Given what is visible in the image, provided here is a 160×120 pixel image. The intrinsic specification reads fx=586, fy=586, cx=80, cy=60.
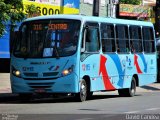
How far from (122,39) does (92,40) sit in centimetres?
282

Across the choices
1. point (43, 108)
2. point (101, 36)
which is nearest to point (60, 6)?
point (101, 36)

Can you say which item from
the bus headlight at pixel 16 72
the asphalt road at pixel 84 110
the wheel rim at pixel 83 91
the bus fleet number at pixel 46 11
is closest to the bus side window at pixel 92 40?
the wheel rim at pixel 83 91

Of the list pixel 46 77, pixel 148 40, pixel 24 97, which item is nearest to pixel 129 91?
pixel 148 40

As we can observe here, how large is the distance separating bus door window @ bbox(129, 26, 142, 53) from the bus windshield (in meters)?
4.55

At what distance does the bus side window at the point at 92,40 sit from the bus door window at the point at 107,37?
52 cm

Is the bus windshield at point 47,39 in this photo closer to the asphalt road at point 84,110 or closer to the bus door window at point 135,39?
the asphalt road at point 84,110

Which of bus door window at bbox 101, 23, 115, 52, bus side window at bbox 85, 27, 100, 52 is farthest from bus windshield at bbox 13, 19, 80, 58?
bus door window at bbox 101, 23, 115, 52

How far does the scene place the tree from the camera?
1795cm

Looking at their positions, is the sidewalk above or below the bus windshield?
below

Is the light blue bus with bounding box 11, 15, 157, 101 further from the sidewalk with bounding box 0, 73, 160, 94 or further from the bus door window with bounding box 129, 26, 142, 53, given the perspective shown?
the sidewalk with bounding box 0, 73, 160, 94

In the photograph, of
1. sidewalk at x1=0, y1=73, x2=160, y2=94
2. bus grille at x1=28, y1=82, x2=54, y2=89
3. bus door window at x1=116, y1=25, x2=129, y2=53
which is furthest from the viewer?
sidewalk at x1=0, y1=73, x2=160, y2=94

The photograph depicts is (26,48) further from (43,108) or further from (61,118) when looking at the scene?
(61,118)

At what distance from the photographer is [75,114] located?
50.9ft

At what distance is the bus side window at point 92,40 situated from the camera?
66.4 feet
